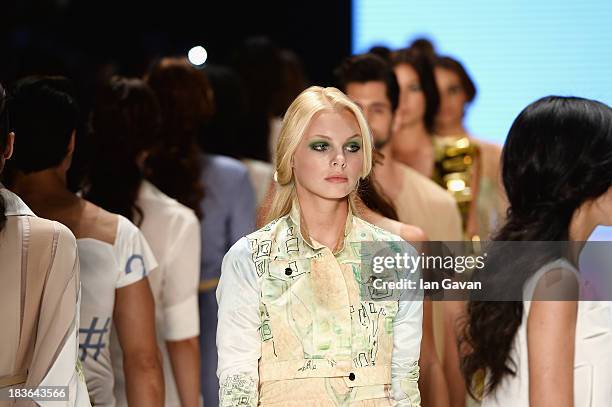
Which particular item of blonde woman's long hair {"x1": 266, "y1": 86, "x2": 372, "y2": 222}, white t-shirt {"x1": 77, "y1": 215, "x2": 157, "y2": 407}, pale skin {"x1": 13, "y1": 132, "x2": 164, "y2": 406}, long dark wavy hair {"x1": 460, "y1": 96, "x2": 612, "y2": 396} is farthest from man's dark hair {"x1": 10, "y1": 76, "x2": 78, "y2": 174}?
long dark wavy hair {"x1": 460, "y1": 96, "x2": 612, "y2": 396}

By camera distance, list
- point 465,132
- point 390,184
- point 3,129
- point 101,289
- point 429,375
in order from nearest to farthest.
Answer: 1. point 3,129
2. point 101,289
3. point 429,375
4. point 390,184
5. point 465,132

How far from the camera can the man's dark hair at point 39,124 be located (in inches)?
104

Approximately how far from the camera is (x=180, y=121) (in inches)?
142

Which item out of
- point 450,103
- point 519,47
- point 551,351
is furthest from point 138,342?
point 450,103

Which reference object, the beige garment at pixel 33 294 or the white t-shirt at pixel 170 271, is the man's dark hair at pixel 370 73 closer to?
the white t-shirt at pixel 170 271

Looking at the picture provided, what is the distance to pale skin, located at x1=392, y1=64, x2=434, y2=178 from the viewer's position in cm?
Answer: 391

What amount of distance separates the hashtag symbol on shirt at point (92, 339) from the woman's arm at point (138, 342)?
0.15 ft

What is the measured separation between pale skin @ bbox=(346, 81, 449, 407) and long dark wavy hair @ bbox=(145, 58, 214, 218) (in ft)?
1.51

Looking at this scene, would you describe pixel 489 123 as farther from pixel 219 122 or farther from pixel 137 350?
pixel 137 350

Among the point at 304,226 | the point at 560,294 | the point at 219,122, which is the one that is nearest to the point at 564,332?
A: the point at 560,294

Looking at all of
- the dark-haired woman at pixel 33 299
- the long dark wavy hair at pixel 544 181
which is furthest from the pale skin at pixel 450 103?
the dark-haired woman at pixel 33 299

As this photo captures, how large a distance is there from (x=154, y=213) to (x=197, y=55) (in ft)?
4.69

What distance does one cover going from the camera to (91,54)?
5203 millimetres

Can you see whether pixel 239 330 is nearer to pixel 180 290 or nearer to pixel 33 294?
pixel 33 294
